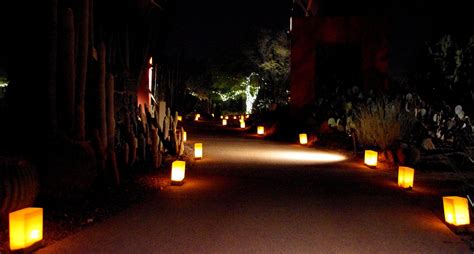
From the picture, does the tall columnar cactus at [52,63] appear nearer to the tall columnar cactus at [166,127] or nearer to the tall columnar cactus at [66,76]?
the tall columnar cactus at [66,76]

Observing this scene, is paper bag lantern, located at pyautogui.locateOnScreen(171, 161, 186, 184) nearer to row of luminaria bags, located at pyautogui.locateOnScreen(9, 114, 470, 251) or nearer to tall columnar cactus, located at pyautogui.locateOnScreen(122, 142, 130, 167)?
tall columnar cactus, located at pyautogui.locateOnScreen(122, 142, 130, 167)

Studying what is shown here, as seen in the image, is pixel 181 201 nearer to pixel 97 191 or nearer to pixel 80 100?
pixel 97 191

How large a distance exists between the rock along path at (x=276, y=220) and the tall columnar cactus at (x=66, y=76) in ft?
6.33

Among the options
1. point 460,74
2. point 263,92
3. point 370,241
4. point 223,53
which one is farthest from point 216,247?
point 223,53

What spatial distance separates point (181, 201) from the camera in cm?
779

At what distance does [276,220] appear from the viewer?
21.5ft

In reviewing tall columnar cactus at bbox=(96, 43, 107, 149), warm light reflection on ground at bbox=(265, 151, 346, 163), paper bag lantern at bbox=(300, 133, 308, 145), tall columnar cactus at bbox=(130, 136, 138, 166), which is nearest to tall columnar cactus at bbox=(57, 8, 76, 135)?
tall columnar cactus at bbox=(96, 43, 107, 149)

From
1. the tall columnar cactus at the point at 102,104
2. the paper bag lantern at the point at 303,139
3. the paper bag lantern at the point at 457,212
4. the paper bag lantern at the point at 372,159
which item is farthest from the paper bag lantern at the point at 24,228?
the paper bag lantern at the point at 303,139

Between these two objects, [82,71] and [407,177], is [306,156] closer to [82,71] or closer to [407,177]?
[407,177]

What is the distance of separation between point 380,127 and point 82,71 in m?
9.05

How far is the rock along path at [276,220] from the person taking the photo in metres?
5.40

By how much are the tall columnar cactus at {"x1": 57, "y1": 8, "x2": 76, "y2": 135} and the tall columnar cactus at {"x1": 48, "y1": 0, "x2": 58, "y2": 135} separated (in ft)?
0.54

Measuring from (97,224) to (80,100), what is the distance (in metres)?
2.67

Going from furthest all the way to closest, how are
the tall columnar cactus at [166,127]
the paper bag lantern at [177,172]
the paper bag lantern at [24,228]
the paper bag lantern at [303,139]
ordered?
1. the paper bag lantern at [303,139]
2. the tall columnar cactus at [166,127]
3. the paper bag lantern at [177,172]
4. the paper bag lantern at [24,228]
